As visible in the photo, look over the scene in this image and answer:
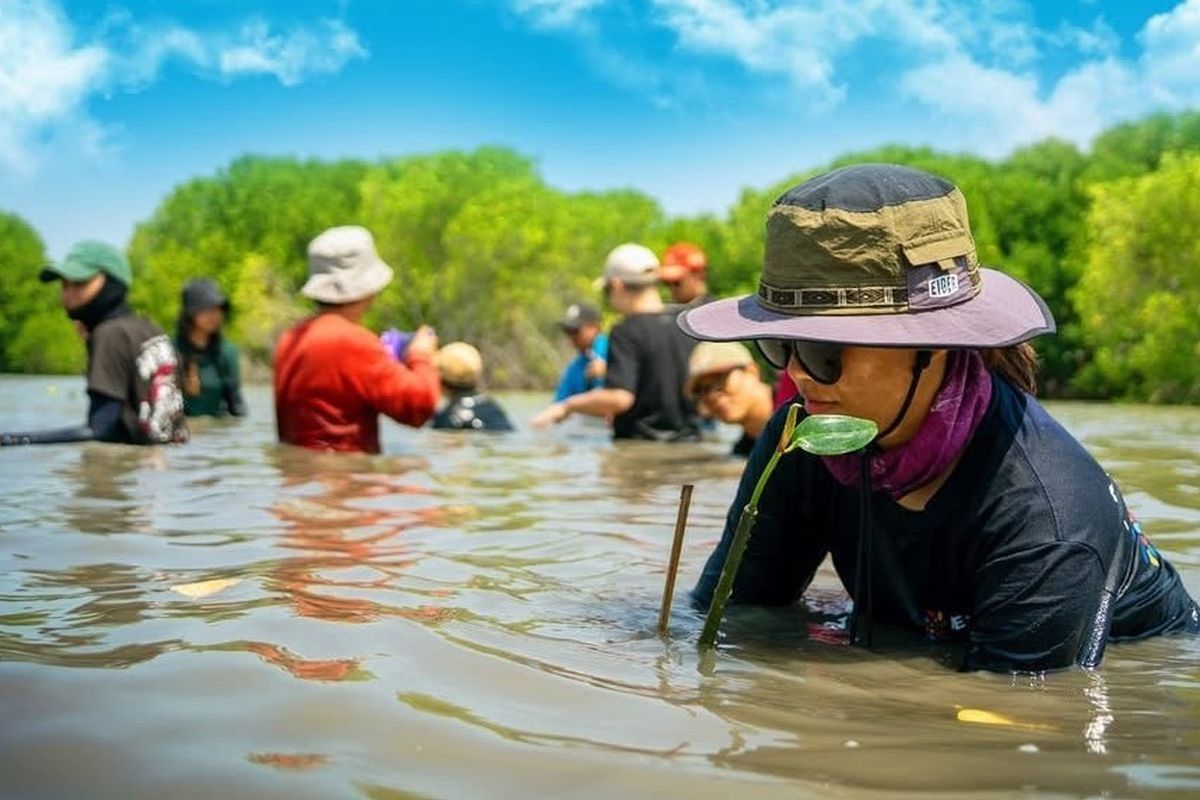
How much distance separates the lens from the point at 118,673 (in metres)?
2.66

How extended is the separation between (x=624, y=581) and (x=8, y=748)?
7.98 ft

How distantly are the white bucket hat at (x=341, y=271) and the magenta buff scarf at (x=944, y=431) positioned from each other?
5048mm

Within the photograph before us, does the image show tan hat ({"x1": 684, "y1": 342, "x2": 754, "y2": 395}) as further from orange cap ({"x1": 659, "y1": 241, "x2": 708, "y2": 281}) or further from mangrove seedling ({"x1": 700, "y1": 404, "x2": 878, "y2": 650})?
mangrove seedling ({"x1": 700, "y1": 404, "x2": 878, "y2": 650})

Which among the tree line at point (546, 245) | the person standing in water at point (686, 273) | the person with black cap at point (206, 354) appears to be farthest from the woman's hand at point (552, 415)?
the tree line at point (546, 245)

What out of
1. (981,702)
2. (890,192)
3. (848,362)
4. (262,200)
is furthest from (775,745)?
(262,200)

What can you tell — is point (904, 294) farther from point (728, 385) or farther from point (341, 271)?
point (341, 271)

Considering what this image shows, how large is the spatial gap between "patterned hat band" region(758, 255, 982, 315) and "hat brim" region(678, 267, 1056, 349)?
0.05 ft

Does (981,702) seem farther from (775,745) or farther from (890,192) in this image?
(890,192)

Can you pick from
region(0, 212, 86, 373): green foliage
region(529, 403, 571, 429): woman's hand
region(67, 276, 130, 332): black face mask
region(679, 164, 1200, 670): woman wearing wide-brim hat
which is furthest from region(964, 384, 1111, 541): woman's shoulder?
region(0, 212, 86, 373): green foliage

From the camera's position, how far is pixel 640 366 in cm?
1012

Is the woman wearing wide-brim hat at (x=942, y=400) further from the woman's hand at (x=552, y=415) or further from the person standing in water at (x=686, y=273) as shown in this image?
the person standing in water at (x=686, y=273)

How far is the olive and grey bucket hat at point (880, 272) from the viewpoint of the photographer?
2.77m

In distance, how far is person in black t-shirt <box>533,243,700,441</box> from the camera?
9977 millimetres

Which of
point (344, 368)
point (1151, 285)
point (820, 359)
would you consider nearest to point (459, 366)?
point (344, 368)
